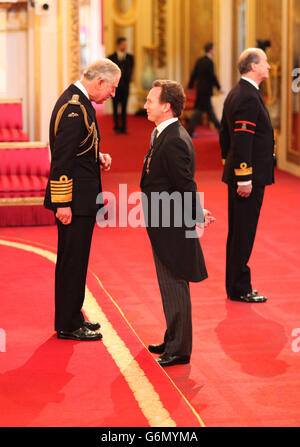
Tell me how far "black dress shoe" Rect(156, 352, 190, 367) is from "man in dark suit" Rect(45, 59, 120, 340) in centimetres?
46

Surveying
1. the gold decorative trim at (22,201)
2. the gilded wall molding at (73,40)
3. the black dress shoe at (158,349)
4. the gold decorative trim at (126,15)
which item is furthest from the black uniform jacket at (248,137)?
the gold decorative trim at (126,15)

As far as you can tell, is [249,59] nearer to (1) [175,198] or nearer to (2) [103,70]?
(2) [103,70]

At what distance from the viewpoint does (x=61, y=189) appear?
4.77 m

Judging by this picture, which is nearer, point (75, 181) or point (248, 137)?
point (75, 181)

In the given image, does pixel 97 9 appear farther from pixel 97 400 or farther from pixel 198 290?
pixel 97 400

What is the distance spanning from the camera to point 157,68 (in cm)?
1931

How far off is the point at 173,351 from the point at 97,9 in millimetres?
24504

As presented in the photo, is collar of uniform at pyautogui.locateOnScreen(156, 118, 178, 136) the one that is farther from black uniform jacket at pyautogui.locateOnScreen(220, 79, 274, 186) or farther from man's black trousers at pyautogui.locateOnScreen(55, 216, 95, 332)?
black uniform jacket at pyautogui.locateOnScreen(220, 79, 274, 186)

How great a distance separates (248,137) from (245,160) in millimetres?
148

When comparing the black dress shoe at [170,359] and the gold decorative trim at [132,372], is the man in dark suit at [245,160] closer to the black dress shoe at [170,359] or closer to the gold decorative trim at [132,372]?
the gold decorative trim at [132,372]

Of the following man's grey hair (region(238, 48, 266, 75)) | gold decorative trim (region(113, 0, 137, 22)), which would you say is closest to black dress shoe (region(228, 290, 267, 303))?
man's grey hair (region(238, 48, 266, 75))

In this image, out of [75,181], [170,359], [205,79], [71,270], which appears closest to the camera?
[170,359]

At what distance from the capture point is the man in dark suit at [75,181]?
15.6ft

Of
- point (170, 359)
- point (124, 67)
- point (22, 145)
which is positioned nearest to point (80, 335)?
point (170, 359)
